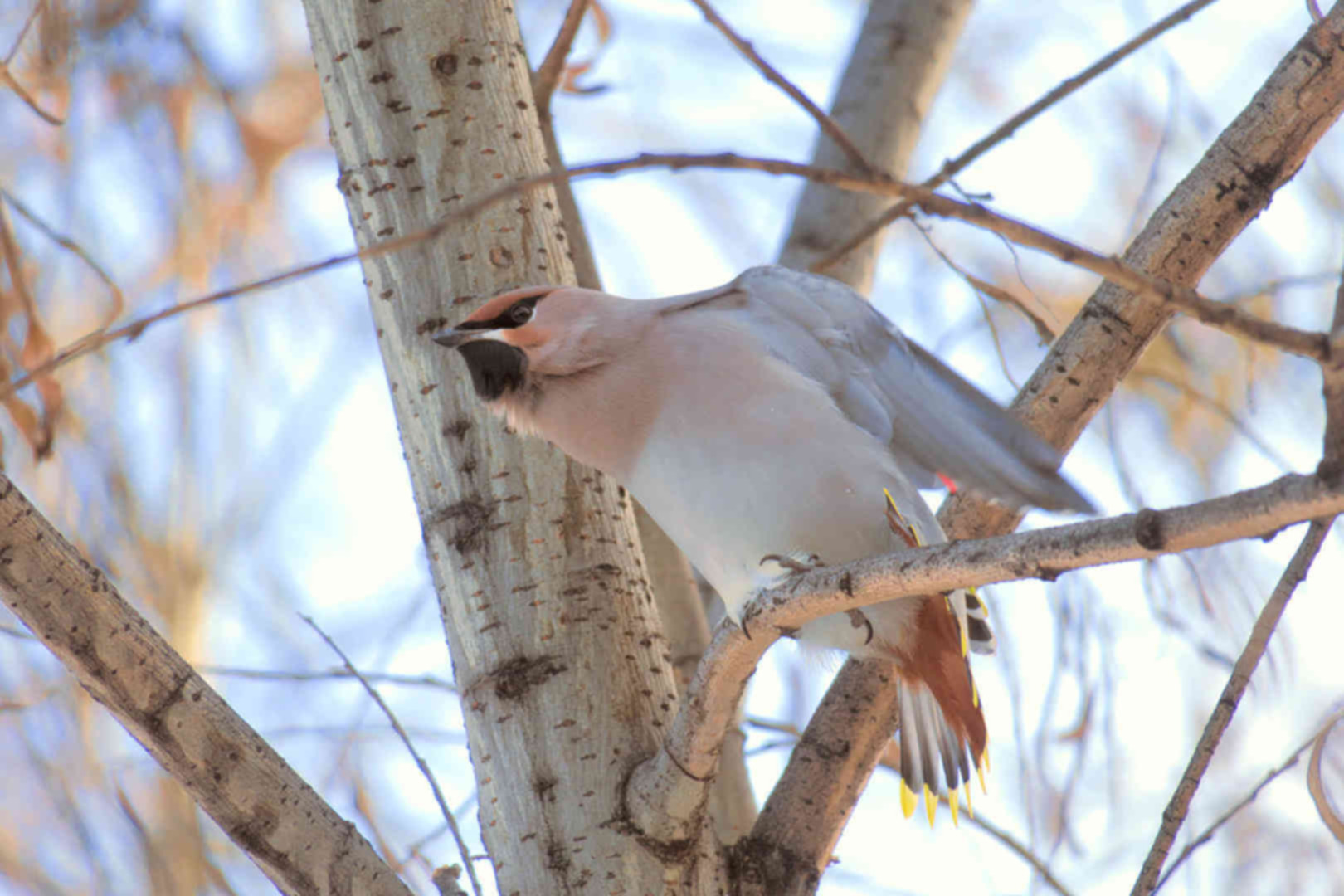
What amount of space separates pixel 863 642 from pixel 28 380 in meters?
1.44

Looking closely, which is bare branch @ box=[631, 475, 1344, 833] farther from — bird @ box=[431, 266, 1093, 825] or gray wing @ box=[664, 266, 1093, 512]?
gray wing @ box=[664, 266, 1093, 512]

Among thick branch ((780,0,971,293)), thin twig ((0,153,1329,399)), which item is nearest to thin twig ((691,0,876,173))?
thin twig ((0,153,1329,399))

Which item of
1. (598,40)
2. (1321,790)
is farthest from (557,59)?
(1321,790)

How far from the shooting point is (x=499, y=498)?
2.28m

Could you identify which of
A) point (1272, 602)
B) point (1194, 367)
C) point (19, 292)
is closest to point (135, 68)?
point (19, 292)

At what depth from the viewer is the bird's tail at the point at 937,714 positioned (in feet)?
7.66

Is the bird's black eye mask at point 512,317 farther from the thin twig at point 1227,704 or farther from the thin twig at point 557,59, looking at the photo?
the thin twig at point 1227,704

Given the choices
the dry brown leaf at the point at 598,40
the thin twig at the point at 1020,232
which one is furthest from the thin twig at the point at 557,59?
the thin twig at the point at 1020,232

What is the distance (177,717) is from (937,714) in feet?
4.28

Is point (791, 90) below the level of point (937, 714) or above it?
below

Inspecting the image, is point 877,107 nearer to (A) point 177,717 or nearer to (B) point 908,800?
(B) point 908,800

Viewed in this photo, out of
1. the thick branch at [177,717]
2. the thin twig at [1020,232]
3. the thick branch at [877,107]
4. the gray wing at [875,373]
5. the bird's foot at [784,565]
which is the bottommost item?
the thick branch at [177,717]

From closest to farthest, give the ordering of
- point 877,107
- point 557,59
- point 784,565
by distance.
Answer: point 784,565 → point 557,59 → point 877,107

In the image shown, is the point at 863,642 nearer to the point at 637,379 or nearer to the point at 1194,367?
the point at 637,379
